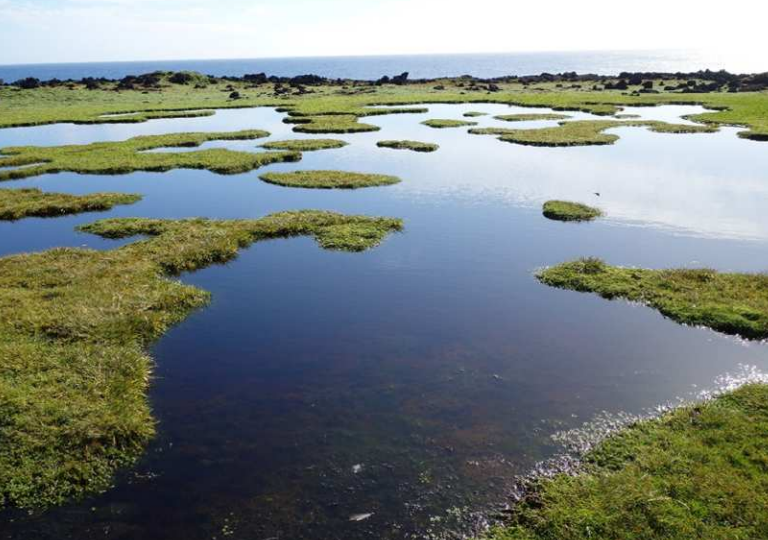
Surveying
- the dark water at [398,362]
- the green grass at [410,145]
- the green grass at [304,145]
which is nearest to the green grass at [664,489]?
the dark water at [398,362]

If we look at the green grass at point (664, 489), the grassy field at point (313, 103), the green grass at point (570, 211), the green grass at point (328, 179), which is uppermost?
the grassy field at point (313, 103)

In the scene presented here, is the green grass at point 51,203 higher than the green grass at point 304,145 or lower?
lower

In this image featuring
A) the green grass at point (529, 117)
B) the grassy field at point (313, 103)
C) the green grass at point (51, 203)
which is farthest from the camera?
the green grass at point (529, 117)

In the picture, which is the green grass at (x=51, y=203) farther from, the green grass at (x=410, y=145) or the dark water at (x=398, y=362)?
the green grass at (x=410, y=145)

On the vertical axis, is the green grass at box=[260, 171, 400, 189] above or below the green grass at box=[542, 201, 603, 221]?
above

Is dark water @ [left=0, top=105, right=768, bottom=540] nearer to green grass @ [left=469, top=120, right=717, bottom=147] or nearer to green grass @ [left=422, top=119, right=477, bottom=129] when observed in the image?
green grass @ [left=469, top=120, right=717, bottom=147]

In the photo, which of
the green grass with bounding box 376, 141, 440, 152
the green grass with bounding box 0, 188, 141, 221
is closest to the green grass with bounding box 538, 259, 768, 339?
the green grass with bounding box 0, 188, 141, 221

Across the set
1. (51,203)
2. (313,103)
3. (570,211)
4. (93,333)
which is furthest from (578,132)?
(93,333)
